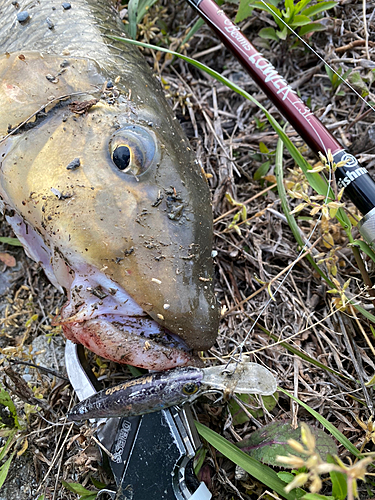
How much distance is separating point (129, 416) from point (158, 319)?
47 centimetres

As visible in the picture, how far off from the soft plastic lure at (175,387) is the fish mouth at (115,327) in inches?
2.7

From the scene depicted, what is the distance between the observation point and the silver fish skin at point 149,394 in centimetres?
169

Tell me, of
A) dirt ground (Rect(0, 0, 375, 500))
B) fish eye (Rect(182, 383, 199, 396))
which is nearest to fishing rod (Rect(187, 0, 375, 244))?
dirt ground (Rect(0, 0, 375, 500))

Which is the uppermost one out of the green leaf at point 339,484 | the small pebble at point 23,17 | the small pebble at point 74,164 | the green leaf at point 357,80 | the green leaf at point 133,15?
the small pebble at point 23,17

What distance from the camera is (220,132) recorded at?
2826mm

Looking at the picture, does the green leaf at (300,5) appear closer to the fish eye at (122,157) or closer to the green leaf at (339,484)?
the fish eye at (122,157)

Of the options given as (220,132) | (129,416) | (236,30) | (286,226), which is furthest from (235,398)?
(236,30)

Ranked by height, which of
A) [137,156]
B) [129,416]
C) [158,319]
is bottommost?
[129,416]

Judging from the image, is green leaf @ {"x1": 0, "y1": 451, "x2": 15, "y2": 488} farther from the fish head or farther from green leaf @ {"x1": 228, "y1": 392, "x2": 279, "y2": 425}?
green leaf @ {"x1": 228, "y1": 392, "x2": 279, "y2": 425}

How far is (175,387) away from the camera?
1.68m

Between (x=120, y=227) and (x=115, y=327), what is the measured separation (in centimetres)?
40

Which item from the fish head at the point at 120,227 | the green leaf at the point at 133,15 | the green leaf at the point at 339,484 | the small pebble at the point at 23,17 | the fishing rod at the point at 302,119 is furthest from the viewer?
the green leaf at the point at 133,15

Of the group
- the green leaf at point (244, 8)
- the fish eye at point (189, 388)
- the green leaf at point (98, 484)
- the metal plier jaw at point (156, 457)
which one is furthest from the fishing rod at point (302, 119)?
the green leaf at point (98, 484)

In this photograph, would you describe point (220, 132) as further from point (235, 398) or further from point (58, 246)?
point (235, 398)
